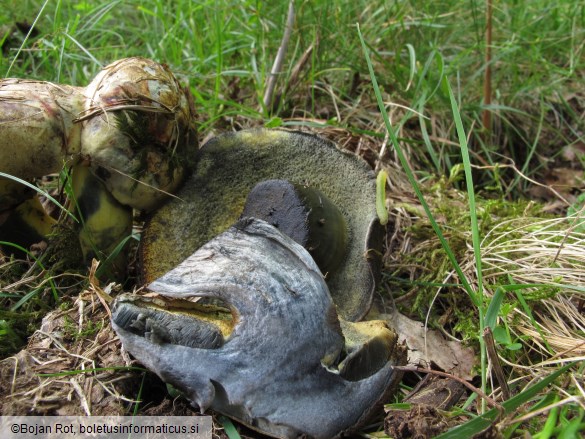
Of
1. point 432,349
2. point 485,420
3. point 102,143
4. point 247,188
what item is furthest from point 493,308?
point 102,143

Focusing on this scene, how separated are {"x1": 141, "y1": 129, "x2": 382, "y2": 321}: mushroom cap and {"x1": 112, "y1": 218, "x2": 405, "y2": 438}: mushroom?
0.97 ft

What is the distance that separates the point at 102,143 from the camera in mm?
1492

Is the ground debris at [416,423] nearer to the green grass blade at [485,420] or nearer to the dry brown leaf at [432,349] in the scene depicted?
the green grass blade at [485,420]

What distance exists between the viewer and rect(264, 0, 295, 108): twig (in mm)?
2355

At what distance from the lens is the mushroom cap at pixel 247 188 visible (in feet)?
5.28

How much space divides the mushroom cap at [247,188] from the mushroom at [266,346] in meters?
0.30

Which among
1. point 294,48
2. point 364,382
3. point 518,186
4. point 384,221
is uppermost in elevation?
point 294,48

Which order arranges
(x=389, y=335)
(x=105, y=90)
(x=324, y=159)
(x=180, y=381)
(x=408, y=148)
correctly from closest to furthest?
(x=180, y=381)
(x=389, y=335)
(x=105, y=90)
(x=324, y=159)
(x=408, y=148)

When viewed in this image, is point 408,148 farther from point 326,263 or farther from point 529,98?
point 326,263

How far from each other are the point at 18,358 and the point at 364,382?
818 millimetres

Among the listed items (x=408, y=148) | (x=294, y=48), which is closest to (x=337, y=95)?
(x=294, y=48)

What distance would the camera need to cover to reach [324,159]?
1712 mm

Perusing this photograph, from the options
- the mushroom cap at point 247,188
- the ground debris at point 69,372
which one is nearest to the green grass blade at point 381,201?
the mushroom cap at point 247,188

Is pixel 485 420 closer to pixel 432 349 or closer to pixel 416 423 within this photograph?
pixel 416 423
